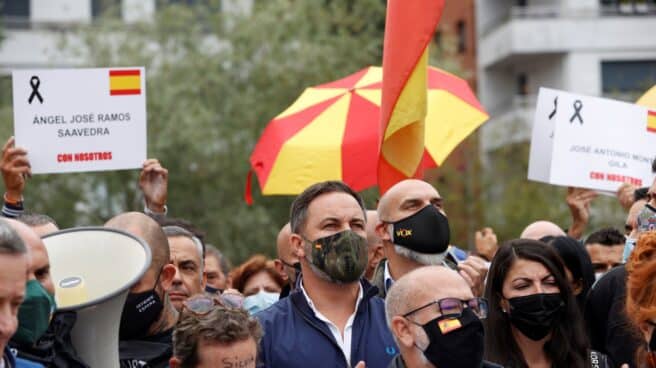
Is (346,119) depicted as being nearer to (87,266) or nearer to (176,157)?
(87,266)

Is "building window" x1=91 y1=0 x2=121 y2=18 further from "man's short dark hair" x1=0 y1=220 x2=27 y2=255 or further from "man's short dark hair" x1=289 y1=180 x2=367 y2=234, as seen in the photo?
"man's short dark hair" x1=0 y1=220 x2=27 y2=255

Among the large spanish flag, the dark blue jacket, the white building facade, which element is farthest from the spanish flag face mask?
the white building facade

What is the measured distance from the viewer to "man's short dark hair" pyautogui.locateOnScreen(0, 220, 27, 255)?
13.6 feet

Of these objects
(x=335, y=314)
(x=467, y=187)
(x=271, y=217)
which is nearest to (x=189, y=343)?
(x=335, y=314)

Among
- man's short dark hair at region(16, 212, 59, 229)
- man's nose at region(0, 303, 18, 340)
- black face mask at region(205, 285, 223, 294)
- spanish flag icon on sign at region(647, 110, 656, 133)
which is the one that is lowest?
black face mask at region(205, 285, 223, 294)

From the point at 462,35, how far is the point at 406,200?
126 ft

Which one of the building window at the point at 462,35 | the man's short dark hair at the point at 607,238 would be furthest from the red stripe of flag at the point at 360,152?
the building window at the point at 462,35

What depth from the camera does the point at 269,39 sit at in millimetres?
26250

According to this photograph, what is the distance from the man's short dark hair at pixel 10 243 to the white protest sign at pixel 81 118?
338cm

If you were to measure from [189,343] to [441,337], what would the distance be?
93 centimetres

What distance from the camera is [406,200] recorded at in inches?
253

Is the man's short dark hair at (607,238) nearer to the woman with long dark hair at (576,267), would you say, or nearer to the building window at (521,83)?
the woman with long dark hair at (576,267)

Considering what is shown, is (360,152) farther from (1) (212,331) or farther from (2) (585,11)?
(2) (585,11)

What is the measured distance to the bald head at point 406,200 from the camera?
21.0 ft
